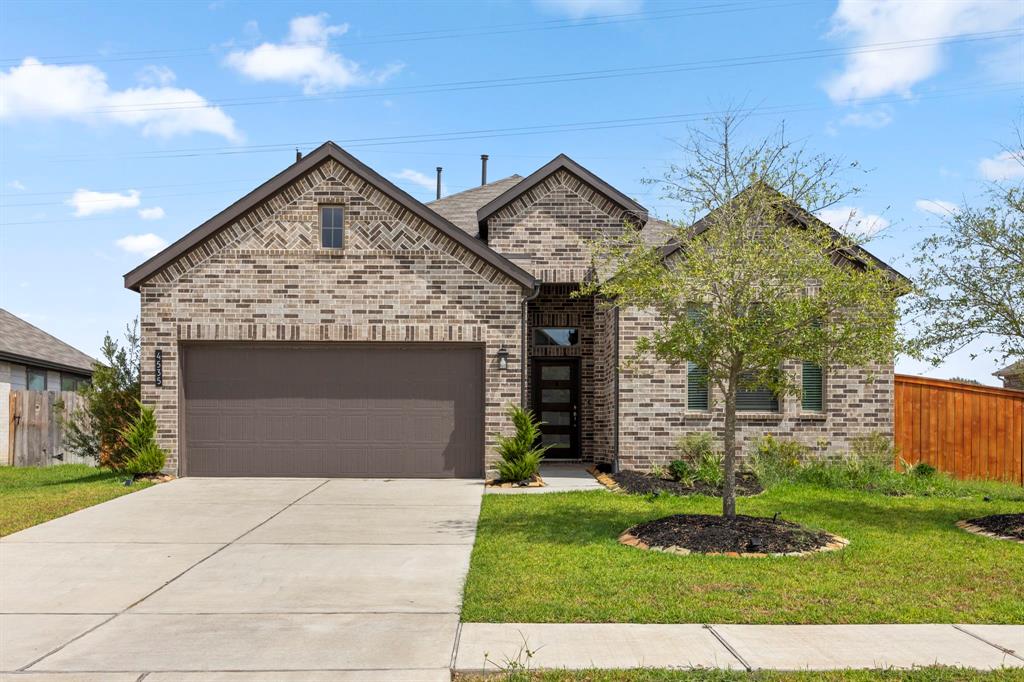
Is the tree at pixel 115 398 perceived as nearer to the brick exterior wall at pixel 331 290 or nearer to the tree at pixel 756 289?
the brick exterior wall at pixel 331 290

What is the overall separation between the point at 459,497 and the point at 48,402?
1418cm

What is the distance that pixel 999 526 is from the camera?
11359 millimetres

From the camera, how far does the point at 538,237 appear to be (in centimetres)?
1869

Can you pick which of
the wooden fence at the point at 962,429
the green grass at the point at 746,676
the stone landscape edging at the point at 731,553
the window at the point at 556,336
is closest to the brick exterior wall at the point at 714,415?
the wooden fence at the point at 962,429

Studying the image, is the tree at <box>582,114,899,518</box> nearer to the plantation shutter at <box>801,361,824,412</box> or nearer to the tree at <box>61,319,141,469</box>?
the plantation shutter at <box>801,361,824,412</box>

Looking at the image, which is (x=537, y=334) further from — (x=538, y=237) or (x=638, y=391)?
(x=638, y=391)

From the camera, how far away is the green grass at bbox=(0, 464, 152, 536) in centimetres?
1209

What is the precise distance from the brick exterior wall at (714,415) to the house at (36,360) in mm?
17185

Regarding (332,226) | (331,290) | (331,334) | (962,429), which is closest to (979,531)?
(962,429)

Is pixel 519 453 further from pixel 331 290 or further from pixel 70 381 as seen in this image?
pixel 70 381

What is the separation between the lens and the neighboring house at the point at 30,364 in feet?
76.3

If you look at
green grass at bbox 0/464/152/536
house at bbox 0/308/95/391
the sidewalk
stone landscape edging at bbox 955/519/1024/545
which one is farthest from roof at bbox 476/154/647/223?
house at bbox 0/308/95/391

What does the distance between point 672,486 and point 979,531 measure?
16.0ft

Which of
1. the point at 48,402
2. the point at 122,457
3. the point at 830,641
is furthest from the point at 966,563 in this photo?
the point at 48,402
